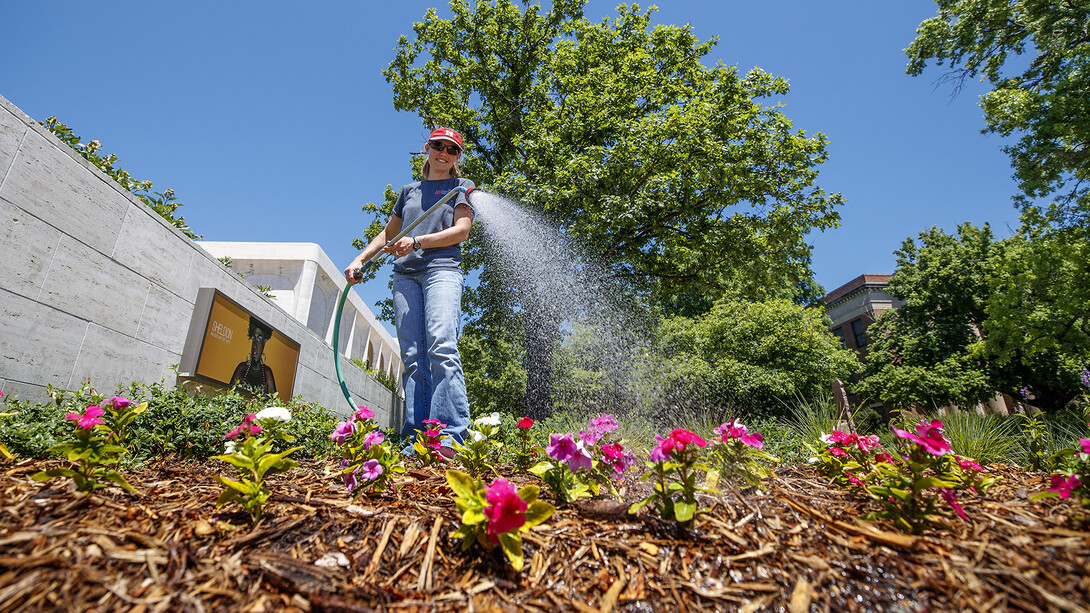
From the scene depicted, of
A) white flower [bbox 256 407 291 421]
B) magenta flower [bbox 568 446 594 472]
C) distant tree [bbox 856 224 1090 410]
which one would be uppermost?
distant tree [bbox 856 224 1090 410]

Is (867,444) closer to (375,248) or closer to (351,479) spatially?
(351,479)

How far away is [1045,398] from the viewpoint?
1989cm

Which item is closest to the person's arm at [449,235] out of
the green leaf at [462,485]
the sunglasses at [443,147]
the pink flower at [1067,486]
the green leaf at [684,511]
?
the sunglasses at [443,147]

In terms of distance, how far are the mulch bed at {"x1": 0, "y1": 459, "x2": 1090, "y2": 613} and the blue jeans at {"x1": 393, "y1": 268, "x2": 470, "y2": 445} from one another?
1.14 meters

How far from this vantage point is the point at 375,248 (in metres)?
3.62

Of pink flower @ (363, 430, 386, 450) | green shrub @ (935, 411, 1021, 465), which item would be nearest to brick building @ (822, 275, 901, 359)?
green shrub @ (935, 411, 1021, 465)

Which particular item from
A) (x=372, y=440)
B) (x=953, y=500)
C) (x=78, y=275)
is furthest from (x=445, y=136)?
(x=953, y=500)

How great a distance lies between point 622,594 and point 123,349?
13.0ft

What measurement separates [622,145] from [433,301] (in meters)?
7.12

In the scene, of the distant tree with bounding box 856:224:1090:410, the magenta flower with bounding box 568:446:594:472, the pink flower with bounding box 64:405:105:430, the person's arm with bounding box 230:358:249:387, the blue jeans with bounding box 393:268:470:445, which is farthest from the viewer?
the distant tree with bounding box 856:224:1090:410

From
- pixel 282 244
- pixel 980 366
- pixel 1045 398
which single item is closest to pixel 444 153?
pixel 282 244

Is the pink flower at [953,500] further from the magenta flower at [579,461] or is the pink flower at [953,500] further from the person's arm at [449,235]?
the person's arm at [449,235]

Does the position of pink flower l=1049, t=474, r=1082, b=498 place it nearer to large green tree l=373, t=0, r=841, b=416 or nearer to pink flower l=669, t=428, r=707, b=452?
pink flower l=669, t=428, r=707, b=452

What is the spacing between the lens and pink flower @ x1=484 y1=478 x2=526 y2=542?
1314 mm
